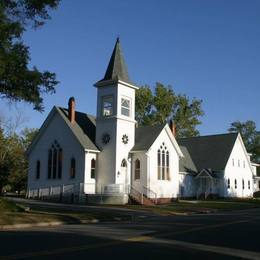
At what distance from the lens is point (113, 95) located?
42594mm

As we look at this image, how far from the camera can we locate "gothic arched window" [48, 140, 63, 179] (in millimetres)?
43656

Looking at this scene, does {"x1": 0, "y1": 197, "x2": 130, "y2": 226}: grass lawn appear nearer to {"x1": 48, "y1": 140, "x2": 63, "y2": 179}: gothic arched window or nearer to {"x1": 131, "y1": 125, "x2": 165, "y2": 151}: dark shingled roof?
{"x1": 131, "y1": 125, "x2": 165, "y2": 151}: dark shingled roof

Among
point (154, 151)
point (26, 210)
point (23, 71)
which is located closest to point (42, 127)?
point (154, 151)

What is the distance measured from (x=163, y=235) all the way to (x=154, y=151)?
2728cm

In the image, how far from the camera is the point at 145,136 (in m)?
45.1

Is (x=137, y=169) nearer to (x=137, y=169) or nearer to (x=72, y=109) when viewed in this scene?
(x=137, y=169)

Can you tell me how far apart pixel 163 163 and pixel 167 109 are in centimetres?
3421

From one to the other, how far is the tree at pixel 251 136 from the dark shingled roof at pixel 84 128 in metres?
68.2

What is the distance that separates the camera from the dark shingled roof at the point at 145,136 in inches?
1702

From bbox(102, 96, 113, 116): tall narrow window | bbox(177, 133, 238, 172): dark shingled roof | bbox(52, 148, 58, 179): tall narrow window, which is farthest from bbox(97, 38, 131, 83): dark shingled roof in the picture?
bbox(177, 133, 238, 172): dark shingled roof

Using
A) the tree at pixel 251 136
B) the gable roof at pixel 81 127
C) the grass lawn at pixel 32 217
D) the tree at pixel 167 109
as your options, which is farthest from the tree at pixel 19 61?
the tree at pixel 251 136

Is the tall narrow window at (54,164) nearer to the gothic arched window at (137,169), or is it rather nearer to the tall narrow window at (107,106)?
the tall narrow window at (107,106)

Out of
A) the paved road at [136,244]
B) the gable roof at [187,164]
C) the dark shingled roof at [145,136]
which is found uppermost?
the dark shingled roof at [145,136]

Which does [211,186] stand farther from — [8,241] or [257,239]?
[8,241]
